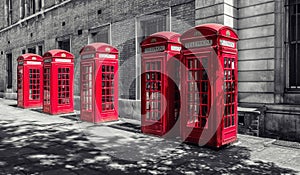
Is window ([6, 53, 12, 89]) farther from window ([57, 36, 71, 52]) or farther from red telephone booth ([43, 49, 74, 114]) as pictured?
red telephone booth ([43, 49, 74, 114])

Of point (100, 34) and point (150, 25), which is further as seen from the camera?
point (100, 34)

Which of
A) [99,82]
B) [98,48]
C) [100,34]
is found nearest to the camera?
[98,48]

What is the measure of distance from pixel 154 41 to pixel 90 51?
3.07 metres

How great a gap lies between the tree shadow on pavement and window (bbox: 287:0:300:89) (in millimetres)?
2635

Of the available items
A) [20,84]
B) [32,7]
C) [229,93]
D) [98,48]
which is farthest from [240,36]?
[32,7]

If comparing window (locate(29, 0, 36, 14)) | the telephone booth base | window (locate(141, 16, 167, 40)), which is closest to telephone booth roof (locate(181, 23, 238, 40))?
the telephone booth base

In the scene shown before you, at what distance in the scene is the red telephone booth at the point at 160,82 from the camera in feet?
22.8

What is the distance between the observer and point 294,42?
704 cm

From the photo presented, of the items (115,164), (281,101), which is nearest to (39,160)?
(115,164)

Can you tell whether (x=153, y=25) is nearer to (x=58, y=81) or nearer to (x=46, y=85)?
(x=58, y=81)

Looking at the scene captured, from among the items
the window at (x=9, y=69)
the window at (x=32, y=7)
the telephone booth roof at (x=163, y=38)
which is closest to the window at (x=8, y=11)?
the window at (x=9, y=69)

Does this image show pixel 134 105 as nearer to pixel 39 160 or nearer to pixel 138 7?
pixel 138 7

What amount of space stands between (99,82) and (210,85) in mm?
4568

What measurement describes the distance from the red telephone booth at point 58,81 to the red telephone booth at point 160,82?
5.35 m
